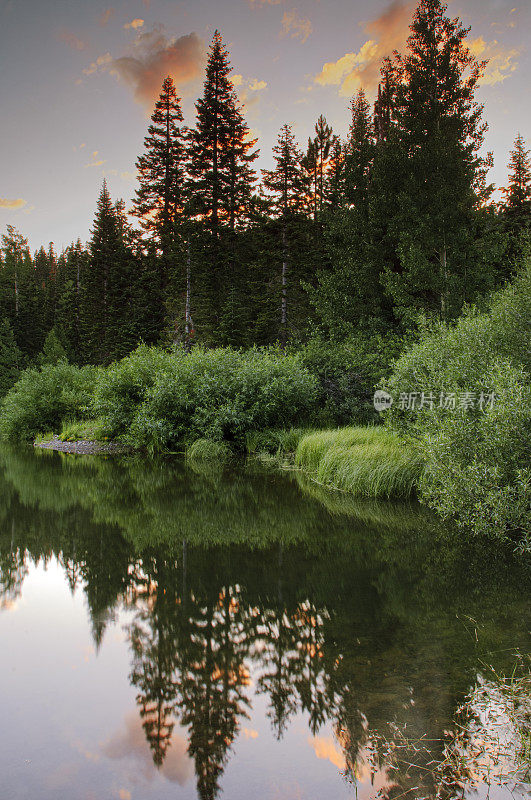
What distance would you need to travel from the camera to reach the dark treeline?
690 inches

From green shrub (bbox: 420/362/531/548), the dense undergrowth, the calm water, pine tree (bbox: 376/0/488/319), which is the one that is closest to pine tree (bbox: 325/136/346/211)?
pine tree (bbox: 376/0/488/319)

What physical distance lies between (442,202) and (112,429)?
47.5ft

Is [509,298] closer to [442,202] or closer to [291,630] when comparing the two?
[291,630]

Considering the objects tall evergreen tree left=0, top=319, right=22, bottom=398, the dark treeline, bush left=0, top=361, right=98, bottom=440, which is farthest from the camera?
tall evergreen tree left=0, top=319, right=22, bottom=398

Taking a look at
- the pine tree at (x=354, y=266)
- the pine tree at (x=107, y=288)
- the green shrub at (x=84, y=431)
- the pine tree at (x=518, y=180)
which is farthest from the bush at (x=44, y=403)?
the pine tree at (x=518, y=180)

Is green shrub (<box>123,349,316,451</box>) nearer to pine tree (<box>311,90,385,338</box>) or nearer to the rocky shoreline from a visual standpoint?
the rocky shoreline

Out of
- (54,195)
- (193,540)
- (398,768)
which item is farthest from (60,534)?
(54,195)

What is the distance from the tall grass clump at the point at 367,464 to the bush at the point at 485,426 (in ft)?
2.94

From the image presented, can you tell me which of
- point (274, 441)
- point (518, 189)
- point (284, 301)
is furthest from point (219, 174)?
point (274, 441)

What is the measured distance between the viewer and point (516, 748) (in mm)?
2674

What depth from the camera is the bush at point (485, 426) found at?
6.03 m

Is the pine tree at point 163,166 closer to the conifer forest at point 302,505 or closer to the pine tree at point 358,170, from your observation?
the conifer forest at point 302,505

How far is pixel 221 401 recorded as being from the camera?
53.0 feet

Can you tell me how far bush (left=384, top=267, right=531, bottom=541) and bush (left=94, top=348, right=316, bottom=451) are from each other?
7.05 m
